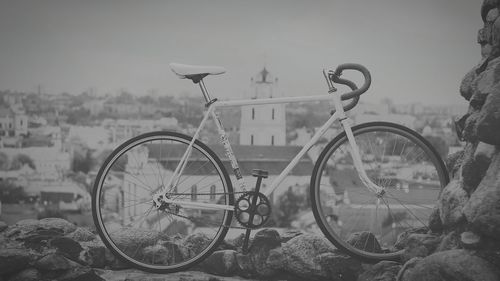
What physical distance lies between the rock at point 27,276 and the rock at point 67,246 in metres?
0.24

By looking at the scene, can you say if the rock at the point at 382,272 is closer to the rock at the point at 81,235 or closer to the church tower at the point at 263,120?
the rock at the point at 81,235

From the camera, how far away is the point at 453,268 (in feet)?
6.72

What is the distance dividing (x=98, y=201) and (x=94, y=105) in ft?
118

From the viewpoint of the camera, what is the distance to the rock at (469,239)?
6.84 feet

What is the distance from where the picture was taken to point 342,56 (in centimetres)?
Result: 3975

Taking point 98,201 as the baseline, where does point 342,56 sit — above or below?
above

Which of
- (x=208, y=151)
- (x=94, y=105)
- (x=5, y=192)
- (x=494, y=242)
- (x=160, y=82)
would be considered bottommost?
(x=5, y=192)

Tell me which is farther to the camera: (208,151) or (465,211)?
(208,151)

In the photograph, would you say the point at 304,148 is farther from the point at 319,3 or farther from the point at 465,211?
the point at 319,3

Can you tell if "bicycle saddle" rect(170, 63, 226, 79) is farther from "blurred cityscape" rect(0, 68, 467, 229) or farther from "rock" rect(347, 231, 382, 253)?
"blurred cityscape" rect(0, 68, 467, 229)

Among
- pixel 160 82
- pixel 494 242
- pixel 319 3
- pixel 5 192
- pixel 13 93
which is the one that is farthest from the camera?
pixel 160 82

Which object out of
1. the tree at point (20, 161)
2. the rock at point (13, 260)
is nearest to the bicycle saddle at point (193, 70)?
the rock at point (13, 260)

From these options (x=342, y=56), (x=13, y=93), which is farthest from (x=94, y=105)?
(x=342, y=56)

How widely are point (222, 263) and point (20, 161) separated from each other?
114 feet
